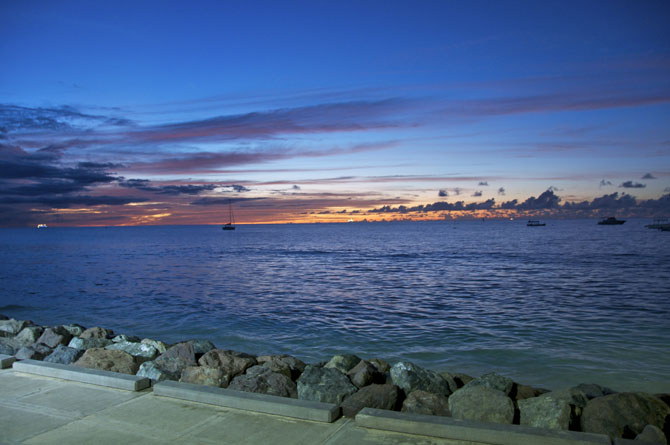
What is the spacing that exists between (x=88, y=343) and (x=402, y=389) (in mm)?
7051

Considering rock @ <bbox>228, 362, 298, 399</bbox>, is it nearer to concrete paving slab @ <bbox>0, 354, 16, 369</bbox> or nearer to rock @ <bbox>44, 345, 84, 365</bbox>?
concrete paving slab @ <bbox>0, 354, 16, 369</bbox>

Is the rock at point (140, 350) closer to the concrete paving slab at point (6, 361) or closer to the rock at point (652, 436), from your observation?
the concrete paving slab at point (6, 361)

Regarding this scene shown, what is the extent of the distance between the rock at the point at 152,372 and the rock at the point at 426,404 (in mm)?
4070

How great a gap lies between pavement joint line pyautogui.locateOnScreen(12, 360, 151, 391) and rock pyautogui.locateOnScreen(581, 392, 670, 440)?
560 centimetres

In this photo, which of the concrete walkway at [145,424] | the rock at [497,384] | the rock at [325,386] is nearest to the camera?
the concrete walkway at [145,424]

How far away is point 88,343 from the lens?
10.3 meters

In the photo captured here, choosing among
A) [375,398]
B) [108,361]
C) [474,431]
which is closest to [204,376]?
[108,361]

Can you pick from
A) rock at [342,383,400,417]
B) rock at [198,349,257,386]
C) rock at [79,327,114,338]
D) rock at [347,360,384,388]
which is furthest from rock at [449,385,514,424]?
rock at [79,327,114,338]

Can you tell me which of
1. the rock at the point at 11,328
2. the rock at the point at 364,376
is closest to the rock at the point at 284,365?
the rock at the point at 364,376

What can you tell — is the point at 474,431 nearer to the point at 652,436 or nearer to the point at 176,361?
the point at 652,436

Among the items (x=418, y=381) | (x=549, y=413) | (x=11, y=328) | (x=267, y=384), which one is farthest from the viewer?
(x=11, y=328)

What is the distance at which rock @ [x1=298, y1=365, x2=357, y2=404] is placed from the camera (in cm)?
655

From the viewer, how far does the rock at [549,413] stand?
17.6ft

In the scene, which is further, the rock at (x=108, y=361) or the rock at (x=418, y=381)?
the rock at (x=108, y=361)
